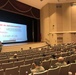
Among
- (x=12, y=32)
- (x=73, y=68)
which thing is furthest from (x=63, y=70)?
(x=12, y=32)

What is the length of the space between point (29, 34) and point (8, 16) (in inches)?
200

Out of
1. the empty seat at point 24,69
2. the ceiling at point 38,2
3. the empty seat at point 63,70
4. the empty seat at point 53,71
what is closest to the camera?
the empty seat at point 53,71

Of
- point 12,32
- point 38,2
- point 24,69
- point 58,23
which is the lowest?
point 24,69

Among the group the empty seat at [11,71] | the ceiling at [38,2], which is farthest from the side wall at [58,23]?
the empty seat at [11,71]

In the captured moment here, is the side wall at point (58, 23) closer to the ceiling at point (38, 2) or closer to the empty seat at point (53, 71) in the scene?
the ceiling at point (38, 2)

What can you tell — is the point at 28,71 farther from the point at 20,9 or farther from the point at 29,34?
the point at 29,34

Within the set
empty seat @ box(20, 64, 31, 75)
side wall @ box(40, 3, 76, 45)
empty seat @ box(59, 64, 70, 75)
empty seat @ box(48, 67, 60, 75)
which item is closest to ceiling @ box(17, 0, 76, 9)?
side wall @ box(40, 3, 76, 45)

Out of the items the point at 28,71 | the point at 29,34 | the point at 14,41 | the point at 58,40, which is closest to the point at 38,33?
the point at 29,34

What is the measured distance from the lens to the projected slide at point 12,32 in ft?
57.3

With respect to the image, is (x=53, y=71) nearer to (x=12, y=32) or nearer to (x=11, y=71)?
(x=11, y=71)

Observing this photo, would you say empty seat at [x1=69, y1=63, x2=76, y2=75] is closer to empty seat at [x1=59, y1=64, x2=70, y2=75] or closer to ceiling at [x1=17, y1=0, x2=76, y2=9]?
empty seat at [x1=59, y1=64, x2=70, y2=75]

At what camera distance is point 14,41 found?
19391 mm

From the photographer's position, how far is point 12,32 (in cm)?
1894

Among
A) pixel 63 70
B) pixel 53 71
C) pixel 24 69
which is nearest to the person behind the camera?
pixel 53 71
